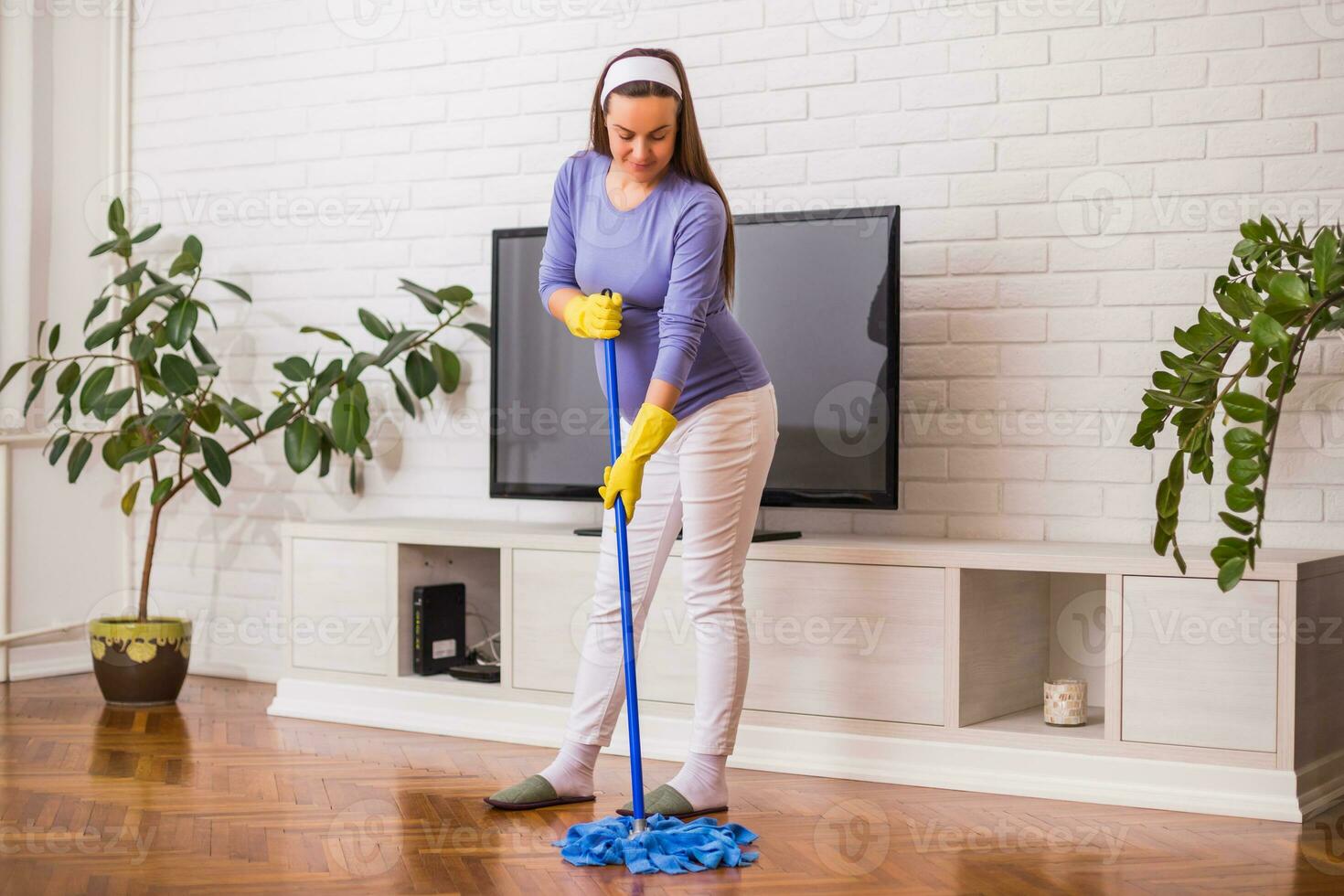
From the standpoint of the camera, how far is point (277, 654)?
160 inches

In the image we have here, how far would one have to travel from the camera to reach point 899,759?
9.44 ft

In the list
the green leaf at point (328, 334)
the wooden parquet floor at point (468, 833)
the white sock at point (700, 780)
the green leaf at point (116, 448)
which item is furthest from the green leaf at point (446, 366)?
the white sock at point (700, 780)

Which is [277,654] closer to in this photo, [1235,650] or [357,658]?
[357,658]

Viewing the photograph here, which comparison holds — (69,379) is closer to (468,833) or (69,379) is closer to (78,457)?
(78,457)

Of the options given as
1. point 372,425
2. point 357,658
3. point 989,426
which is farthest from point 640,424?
point 372,425

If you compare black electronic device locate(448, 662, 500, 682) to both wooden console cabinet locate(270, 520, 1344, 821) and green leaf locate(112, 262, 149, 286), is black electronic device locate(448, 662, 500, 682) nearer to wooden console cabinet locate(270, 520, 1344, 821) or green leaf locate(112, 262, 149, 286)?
wooden console cabinet locate(270, 520, 1344, 821)

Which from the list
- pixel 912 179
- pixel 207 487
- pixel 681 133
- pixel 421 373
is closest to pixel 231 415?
pixel 207 487

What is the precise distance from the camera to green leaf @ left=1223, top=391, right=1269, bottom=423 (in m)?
2.06

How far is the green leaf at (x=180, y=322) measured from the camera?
3.69 metres

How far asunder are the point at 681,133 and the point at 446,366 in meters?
1.41

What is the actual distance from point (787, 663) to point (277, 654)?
1.77 m

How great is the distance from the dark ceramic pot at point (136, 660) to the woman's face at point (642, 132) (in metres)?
2.01

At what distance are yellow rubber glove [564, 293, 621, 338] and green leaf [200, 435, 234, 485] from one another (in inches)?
63.7

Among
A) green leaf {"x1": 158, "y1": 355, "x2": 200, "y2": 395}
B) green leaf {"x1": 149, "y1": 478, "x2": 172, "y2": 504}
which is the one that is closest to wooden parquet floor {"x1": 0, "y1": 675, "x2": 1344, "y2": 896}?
green leaf {"x1": 149, "y1": 478, "x2": 172, "y2": 504}
